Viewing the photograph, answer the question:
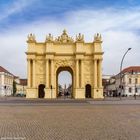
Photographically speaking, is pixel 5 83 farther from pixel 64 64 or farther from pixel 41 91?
pixel 64 64

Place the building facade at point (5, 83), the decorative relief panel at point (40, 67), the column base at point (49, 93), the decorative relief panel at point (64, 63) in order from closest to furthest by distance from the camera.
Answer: the column base at point (49, 93) < the decorative relief panel at point (64, 63) < the decorative relief panel at point (40, 67) < the building facade at point (5, 83)

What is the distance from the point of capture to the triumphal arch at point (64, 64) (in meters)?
85.8

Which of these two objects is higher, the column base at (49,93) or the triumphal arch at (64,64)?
the triumphal arch at (64,64)

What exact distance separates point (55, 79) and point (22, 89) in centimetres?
11333

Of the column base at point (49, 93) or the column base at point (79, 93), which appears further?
the column base at point (49, 93)

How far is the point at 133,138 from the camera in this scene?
40.9 feet

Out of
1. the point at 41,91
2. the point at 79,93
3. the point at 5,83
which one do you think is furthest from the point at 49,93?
the point at 5,83

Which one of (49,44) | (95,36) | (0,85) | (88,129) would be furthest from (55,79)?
(88,129)

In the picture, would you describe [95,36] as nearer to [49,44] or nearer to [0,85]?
[49,44]

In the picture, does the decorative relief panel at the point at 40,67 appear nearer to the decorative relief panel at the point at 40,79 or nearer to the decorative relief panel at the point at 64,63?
the decorative relief panel at the point at 40,79

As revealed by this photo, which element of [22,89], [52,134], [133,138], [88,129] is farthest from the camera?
[22,89]

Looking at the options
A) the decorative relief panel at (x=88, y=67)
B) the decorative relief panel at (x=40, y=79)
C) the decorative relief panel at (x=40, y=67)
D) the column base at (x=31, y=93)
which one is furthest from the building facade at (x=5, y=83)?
the decorative relief panel at (x=88, y=67)

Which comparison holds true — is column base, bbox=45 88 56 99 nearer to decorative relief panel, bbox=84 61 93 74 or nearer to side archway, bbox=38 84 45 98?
→ side archway, bbox=38 84 45 98

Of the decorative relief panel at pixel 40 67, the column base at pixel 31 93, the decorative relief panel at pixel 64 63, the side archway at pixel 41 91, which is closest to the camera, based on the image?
the column base at pixel 31 93
